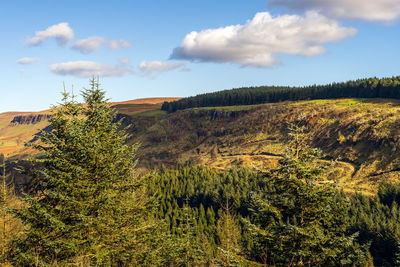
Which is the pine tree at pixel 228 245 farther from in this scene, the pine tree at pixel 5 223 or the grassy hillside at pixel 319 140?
the grassy hillside at pixel 319 140

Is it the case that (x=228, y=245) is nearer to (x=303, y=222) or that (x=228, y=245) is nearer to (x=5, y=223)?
(x=303, y=222)

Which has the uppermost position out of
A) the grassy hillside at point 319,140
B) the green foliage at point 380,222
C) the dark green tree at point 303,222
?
the dark green tree at point 303,222

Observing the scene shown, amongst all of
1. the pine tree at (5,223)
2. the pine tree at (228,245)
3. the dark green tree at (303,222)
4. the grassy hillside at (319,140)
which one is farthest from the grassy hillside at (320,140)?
the pine tree at (5,223)

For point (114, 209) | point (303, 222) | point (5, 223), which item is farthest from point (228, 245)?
point (5, 223)

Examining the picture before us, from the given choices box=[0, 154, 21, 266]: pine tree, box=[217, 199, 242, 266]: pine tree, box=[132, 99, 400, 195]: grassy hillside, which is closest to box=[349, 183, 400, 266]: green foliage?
box=[132, 99, 400, 195]: grassy hillside

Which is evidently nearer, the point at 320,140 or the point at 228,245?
the point at 228,245

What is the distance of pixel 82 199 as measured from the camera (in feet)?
48.3

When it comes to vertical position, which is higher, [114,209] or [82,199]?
[82,199]

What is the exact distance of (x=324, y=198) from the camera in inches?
497

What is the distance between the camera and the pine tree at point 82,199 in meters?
13.8

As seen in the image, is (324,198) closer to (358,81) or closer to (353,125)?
(353,125)

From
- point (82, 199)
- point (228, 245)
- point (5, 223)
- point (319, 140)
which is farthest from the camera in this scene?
point (319, 140)

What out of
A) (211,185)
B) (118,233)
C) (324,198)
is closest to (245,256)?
(324,198)

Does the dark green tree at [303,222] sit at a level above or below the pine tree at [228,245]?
above
